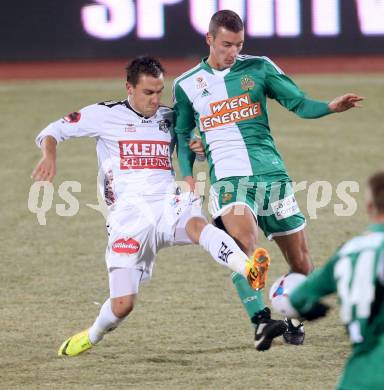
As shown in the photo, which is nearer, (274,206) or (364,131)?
(274,206)

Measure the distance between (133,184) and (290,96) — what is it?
1163 mm

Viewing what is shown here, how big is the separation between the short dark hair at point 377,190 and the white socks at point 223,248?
1.94 m

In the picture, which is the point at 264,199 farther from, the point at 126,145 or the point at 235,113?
the point at 126,145

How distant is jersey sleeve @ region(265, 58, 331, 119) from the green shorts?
1.47 feet

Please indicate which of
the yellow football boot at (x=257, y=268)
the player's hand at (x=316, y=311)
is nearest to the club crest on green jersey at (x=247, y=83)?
the yellow football boot at (x=257, y=268)

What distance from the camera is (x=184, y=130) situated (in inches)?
270

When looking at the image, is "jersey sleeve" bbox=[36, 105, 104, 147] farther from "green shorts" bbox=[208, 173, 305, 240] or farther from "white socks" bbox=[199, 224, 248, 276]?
"white socks" bbox=[199, 224, 248, 276]

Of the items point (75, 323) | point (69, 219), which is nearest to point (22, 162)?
point (69, 219)

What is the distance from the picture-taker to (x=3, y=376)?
6328mm

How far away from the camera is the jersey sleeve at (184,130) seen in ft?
22.5

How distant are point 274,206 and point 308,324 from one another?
1176 mm

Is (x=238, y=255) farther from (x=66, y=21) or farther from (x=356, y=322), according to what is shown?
(x=66, y=21)

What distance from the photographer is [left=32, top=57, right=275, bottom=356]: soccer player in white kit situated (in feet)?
21.4

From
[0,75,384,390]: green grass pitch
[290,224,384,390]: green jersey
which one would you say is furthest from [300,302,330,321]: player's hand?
[0,75,384,390]: green grass pitch
